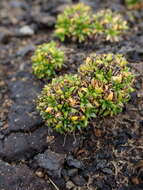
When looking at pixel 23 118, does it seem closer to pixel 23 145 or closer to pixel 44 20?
pixel 23 145

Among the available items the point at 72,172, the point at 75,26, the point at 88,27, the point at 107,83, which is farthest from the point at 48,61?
the point at 72,172

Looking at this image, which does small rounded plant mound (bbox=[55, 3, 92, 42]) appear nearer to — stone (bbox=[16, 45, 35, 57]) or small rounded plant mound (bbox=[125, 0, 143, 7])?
stone (bbox=[16, 45, 35, 57])

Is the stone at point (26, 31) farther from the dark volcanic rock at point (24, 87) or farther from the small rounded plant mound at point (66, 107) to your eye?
the small rounded plant mound at point (66, 107)

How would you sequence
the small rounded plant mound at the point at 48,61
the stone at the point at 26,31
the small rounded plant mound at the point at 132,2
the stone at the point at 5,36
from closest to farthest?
the small rounded plant mound at the point at 48,61 → the stone at the point at 5,36 → the stone at the point at 26,31 → the small rounded plant mound at the point at 132,2

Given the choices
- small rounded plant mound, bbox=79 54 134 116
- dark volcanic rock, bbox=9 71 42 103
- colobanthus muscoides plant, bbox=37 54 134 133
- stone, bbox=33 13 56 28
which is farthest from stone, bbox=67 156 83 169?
stone, bbox=33 13 56 28

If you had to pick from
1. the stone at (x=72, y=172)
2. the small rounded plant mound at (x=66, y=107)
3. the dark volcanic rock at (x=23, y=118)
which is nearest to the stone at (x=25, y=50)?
the dark volcanic rock at (x=23, y=118)

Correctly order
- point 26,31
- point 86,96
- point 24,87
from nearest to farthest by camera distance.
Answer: point 86,96 < point 24,87 < point 26,31
